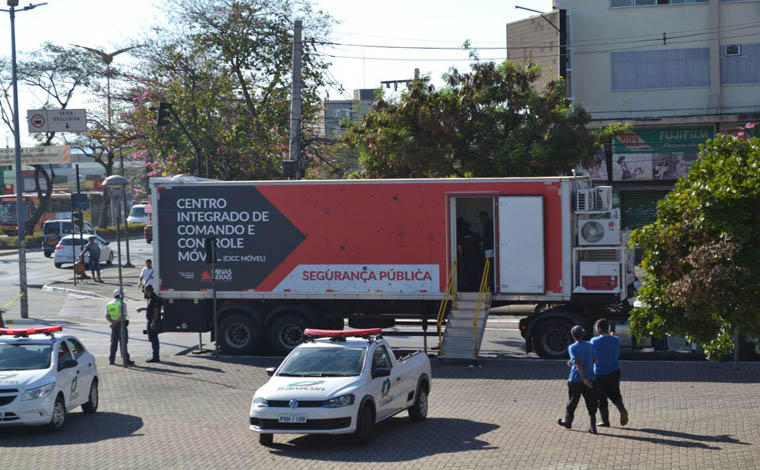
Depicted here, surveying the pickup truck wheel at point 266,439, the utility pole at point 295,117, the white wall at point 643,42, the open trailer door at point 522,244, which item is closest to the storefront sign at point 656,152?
the white wall at point 643,42

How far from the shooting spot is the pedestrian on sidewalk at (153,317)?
2219 centimetres

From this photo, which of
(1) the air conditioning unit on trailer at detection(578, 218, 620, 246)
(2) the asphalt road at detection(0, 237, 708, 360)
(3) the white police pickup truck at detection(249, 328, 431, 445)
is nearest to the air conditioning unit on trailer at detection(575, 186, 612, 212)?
(1) the air conditioning unit on trailer at detection(578, 218, 620, 246)

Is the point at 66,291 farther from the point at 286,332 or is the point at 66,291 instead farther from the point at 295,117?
the point at 286,332

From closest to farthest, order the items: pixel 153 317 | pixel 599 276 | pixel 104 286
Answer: pixel 599 276 < pixel 153 317 < pixel 104 286

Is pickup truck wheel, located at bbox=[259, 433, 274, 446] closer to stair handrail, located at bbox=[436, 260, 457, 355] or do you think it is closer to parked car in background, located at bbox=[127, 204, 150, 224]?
stair handrail, located at bbox=[436, 260, 457, 355]

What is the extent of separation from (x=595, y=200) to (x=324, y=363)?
9.06 metres

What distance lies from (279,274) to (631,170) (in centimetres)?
2092

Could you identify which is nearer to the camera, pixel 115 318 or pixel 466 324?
pixel 466 324

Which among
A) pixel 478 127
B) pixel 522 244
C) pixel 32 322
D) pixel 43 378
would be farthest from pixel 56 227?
pixel 43 378

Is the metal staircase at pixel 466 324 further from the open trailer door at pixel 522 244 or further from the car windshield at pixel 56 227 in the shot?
the car windshield at pixel 56 227

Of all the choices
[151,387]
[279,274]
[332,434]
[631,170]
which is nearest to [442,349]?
[279,274]

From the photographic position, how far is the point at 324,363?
559 inches

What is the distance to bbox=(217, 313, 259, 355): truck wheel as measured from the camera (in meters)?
22.9

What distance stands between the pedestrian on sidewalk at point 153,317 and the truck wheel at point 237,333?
4.92 ft
